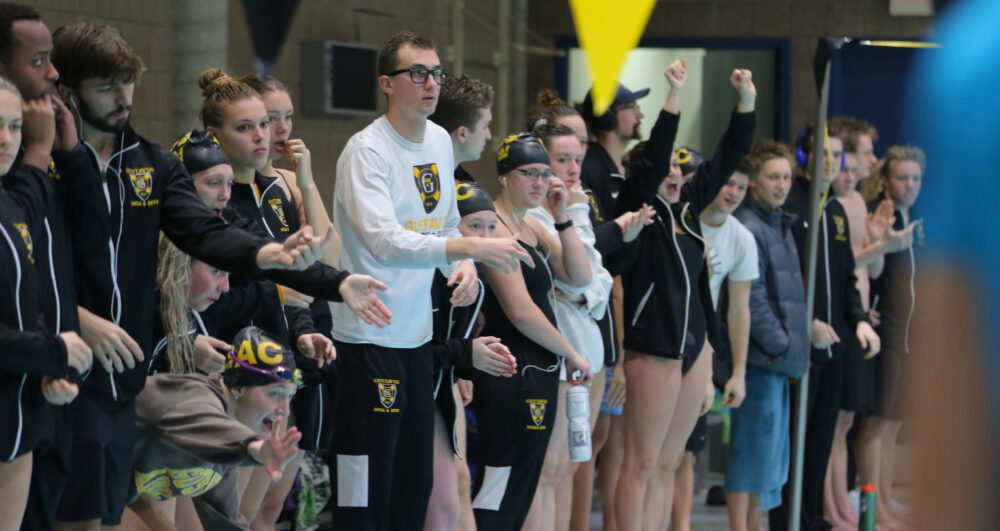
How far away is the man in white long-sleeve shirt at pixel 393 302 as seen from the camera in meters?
3.58

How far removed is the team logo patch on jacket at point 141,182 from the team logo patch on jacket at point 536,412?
5.36ft

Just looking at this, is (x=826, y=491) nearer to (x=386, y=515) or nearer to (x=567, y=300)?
(x=567, y=300)

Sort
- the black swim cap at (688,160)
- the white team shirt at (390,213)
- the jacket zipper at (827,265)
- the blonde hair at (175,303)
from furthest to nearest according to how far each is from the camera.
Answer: the jacket zipper at (827,265)
the black swim cap at (688,160)
the white team shirt at (390,213)
the blonde hair at (175,303)

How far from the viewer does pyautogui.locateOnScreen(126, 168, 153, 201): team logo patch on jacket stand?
286 cm

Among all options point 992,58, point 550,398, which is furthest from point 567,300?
point 992,58

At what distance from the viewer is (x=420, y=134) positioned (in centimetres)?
373

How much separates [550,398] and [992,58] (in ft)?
11.0

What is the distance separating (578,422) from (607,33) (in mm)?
3599

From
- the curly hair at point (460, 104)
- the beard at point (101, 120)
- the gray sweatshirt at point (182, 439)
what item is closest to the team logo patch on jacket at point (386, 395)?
the gray sweatshirt at point (182, 439)

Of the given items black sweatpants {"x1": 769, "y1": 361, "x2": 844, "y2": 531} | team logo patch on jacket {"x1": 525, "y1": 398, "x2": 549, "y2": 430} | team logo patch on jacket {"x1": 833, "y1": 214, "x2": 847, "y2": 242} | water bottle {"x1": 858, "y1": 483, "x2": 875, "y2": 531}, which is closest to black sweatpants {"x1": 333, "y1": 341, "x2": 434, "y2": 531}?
team logo patch on jacket {"x1": 525, "y1": 398, "x2": 549, "y2": 430}

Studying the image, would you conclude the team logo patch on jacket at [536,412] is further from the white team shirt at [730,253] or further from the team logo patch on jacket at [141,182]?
the team logo patch on jacket at [141,182]

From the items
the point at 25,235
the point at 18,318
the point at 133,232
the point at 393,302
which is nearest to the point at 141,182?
the point at 133,232

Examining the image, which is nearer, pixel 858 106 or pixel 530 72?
pixel 530 72

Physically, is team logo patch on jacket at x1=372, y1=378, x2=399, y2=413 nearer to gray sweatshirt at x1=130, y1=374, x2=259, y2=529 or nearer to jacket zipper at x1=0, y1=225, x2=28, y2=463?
gray sweatshirt at x1=130, y1=374, x2=259, y2=529
